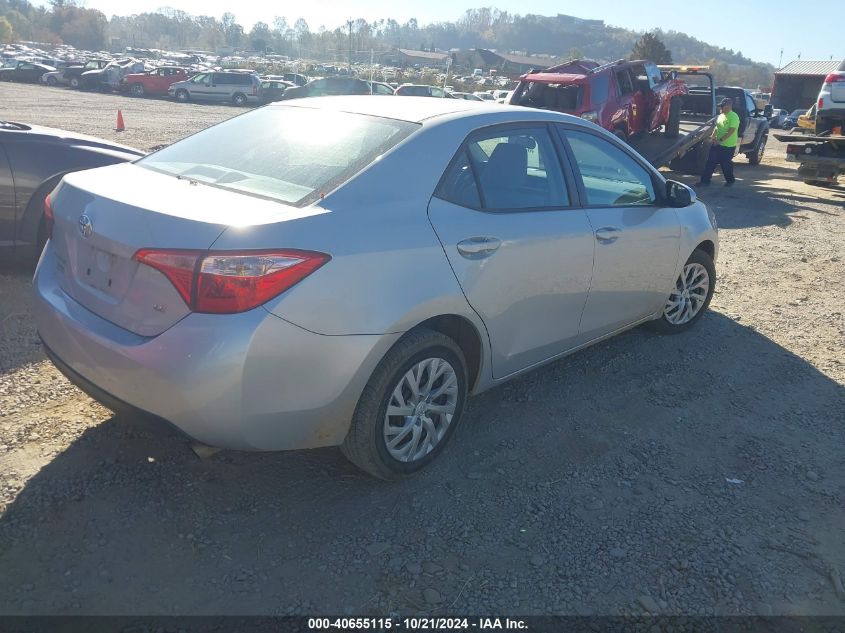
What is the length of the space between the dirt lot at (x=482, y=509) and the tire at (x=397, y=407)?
156mm

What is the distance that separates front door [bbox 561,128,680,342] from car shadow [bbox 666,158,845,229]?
582cm

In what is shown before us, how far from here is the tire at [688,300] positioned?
530cm

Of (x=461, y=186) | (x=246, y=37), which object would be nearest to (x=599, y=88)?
A: (x=461, y=186)

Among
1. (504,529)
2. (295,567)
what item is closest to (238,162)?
(295,567)

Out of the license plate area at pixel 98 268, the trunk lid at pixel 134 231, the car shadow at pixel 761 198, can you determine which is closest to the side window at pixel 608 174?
the trunk lid at pixel 134 231

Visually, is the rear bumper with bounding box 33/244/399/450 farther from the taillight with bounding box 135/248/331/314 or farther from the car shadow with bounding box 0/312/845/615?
the car shadow with bounding box 0/312/845/615

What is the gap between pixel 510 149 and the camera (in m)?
3.85

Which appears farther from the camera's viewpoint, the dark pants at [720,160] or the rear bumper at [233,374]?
the dark pants at [720,160]

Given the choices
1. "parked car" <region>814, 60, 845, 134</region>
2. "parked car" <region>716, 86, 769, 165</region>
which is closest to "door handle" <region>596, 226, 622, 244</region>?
"parked car" <region>814, 60, 845, 134</region>

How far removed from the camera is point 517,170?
3.81 m

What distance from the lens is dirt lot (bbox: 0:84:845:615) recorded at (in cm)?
272

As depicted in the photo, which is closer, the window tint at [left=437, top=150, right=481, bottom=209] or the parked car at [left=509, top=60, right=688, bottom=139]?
the window tint at [left=437, top=150, right=481, bottom=209]

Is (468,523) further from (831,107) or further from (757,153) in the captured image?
(757,153)

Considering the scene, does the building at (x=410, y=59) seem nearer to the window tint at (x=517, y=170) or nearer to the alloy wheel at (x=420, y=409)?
the window tint at (x=517, y=170)
